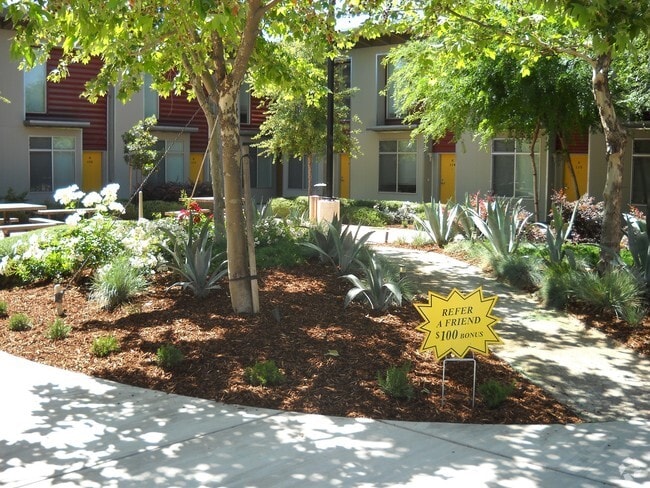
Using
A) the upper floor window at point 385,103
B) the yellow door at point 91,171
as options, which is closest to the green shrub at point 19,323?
the yellow door at point 91,171

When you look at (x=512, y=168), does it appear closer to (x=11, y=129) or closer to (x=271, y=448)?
(x=11, y=129)

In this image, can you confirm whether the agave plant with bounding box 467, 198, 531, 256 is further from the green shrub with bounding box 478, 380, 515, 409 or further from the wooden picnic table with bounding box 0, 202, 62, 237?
the wooden picnic table with bounding box 0, 202, 62, 237

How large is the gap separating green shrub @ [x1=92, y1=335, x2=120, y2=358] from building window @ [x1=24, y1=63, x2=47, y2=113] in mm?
22718

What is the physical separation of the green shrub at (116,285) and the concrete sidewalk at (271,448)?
9.26ft

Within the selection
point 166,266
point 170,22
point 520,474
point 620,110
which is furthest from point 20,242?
point 620,110

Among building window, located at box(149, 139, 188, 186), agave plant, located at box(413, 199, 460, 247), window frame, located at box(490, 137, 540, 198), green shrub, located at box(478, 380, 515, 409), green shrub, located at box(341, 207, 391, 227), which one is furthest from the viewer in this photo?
building window, located at box(149, 139, 188, 186)

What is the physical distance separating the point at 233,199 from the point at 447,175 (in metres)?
20.6

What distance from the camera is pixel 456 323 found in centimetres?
659

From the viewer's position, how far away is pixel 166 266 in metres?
10.8

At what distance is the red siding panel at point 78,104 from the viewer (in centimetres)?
2912

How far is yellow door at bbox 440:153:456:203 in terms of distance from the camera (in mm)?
28625

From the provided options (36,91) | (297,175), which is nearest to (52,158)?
(36,91)

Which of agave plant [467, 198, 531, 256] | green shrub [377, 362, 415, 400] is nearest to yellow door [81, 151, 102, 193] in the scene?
agave plant [467, 198, 531, 256]

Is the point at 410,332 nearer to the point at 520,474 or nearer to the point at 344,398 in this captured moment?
the point at 344,398
